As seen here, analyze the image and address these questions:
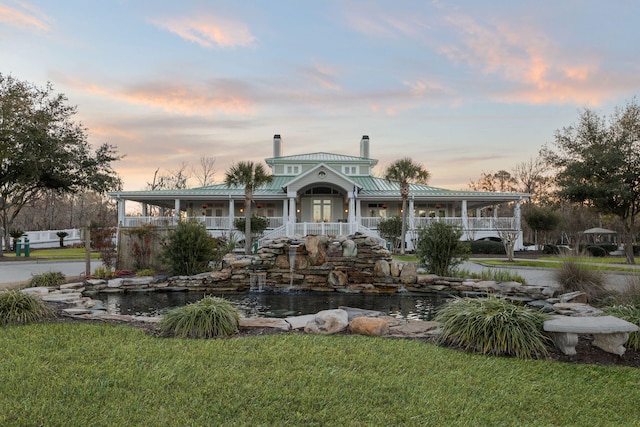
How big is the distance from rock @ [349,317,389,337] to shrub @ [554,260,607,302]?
18.8 ft

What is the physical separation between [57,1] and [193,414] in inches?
496

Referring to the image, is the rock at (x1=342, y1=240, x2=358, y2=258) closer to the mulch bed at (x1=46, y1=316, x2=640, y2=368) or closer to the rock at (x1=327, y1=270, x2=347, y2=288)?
the rock at (x1=327, y1=270, x2=347, y2=288)

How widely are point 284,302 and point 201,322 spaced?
436cm

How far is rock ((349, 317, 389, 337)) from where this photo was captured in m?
5.45

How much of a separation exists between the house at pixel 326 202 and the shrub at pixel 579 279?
13.8 meters

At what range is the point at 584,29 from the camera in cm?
1207

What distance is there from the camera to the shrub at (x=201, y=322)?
5203mm

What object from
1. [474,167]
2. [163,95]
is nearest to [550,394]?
[163,95]

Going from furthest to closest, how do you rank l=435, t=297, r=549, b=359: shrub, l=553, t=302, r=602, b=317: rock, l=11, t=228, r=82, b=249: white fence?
l=11, t=228, r=82, b=249: white fence < l=553, t=302, r=602, b=317: rock < l=435, t=297, r=549, b=359: shrub

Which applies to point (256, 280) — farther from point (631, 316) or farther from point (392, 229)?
point (392, 229)

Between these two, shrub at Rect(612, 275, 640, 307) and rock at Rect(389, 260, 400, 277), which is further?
rock at Rect(389, 260, 400, 277)

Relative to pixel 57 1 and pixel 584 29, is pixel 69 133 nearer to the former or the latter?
pixel 57 1

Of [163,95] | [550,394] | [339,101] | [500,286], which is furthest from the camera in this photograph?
[339,101]

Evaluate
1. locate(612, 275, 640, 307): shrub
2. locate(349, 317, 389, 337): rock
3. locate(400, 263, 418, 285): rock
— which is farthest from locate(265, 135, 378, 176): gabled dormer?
locate(349, 317, 389, 337): rock
